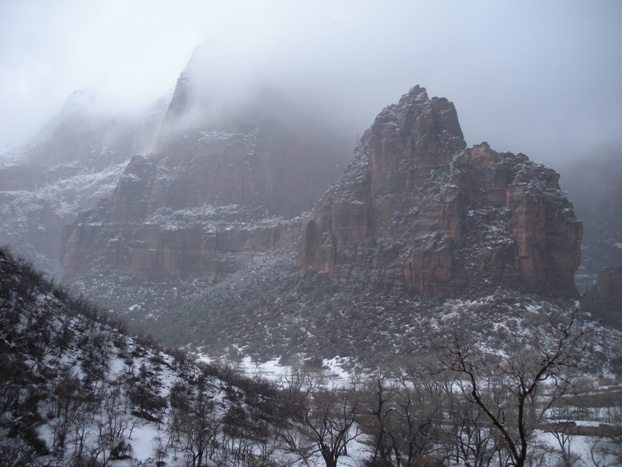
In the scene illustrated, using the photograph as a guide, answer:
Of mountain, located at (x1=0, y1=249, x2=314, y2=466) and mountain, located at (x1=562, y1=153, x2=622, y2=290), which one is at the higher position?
mountain, located at (x1=562, y1=153, x2=622, y2=290)

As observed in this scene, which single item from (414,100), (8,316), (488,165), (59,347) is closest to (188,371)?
(59,347)

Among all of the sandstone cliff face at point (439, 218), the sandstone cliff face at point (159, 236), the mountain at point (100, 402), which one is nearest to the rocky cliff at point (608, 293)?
the sandstone cliff face at point (439, 218)

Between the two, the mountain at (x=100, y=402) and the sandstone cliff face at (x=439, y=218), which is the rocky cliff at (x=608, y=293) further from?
the mountain at (x=100, y=402)

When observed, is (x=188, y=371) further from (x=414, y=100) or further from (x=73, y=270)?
(x=73, y=270)

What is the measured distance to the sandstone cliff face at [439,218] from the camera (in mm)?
86062

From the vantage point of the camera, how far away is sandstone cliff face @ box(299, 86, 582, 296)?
86062mm

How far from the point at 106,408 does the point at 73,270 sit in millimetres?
139952

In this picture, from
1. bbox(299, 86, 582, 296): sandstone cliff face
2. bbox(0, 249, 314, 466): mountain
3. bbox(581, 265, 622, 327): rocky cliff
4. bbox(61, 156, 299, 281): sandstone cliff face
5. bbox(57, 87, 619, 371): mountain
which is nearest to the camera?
bbox(0, 249, 314, 466): mountain

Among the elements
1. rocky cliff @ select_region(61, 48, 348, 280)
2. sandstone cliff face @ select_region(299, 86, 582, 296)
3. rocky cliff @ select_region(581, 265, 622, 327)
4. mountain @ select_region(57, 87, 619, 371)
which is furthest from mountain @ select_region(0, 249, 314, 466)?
rocky cliff @ select_region(61, 48, 348, 280)

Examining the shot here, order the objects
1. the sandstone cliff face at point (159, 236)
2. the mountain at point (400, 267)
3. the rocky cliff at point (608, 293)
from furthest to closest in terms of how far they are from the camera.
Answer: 1. the sandstone cliff face at point (159, 236)
2. the rocky cliff at point (608, 293)
3. the mountain at point (400, 267)

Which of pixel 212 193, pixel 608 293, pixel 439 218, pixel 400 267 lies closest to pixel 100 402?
pixel 400 267

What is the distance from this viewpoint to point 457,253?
89.0 m

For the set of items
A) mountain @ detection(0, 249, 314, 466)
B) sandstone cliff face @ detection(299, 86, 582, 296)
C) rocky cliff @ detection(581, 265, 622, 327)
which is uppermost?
sandstone cliff face @ detection(299, 86, 582, 296)

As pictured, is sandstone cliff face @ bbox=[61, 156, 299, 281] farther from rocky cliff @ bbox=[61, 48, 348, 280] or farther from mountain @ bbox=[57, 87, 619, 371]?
mountain @ bbox=[57, 87, 619, 371]
